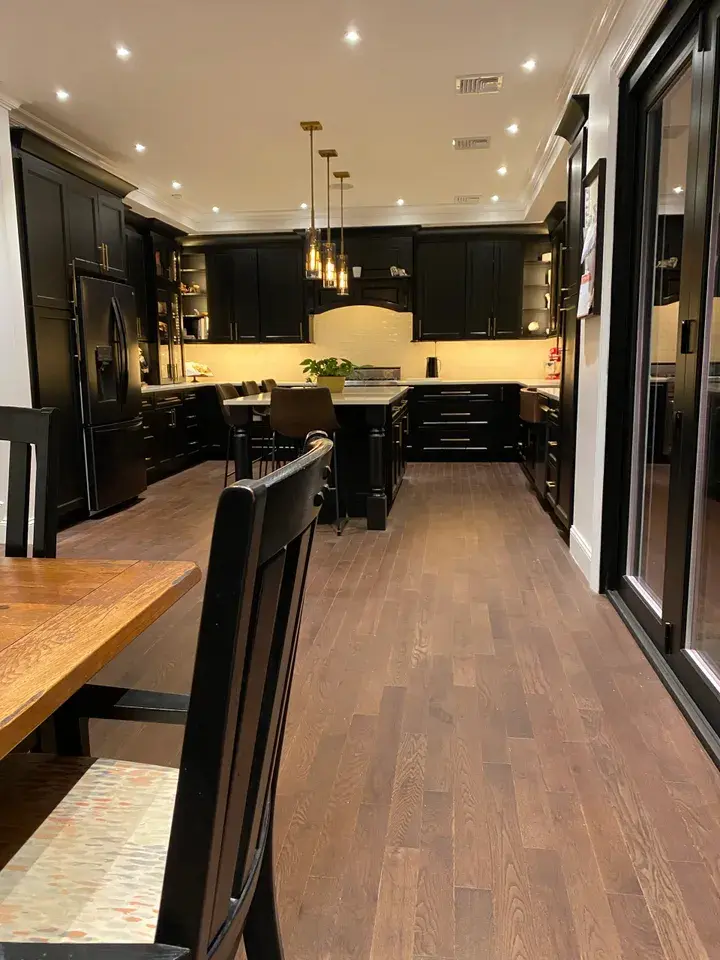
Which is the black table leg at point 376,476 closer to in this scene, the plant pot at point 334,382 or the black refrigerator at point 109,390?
the plant pot at point 334,382

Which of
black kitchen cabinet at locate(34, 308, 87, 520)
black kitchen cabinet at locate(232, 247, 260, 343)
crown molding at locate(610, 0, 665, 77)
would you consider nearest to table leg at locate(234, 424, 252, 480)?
black kitchen cabinet at locate(34, 308, 87, 520)

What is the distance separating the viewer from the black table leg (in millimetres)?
4777

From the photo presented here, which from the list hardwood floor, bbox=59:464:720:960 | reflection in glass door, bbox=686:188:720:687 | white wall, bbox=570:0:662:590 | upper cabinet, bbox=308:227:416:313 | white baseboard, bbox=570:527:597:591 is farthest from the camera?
upper cabinet, bbox=308:227:416:313

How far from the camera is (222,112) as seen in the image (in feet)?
15.3

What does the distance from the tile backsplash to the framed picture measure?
4557 mm

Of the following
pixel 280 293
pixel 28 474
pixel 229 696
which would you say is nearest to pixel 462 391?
pixel 280 293

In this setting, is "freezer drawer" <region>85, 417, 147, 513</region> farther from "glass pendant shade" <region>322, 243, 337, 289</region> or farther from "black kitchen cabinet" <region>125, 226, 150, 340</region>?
"glass pendant shade" <region>322, 243, 337, 289</region>

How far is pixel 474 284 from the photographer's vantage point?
7.90 metres

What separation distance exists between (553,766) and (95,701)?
4.46 ft

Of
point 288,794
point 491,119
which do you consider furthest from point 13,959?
point 491,119

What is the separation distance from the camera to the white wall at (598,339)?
307 cm

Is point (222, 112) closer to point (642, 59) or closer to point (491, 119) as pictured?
point (491, 119)

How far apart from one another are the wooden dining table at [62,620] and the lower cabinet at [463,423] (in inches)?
264

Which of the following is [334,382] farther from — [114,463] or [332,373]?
[114,463]
